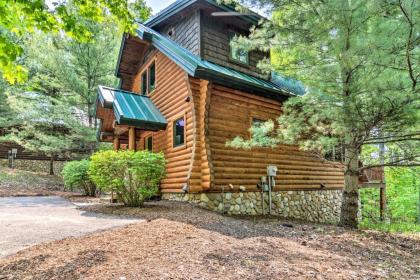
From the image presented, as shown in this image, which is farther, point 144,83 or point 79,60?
point 79,60

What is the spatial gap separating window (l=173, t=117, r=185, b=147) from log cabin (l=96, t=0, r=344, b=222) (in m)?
0.03

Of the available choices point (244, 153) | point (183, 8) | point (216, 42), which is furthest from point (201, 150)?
point (183, 8)

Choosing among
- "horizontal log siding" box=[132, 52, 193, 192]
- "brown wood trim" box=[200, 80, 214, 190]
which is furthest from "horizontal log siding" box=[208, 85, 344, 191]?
"horizontal log siding" box=[132, 52, 193, 192]

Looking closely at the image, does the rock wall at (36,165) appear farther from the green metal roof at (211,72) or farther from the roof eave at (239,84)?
the roof eave at (239,84)

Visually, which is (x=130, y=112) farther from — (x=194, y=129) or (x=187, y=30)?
(x=187, y=30)

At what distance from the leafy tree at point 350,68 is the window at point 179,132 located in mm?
2443

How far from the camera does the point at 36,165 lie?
22.3 metres

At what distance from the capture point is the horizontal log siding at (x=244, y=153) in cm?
855

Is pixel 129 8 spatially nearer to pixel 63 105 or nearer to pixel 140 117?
pixel 140 117

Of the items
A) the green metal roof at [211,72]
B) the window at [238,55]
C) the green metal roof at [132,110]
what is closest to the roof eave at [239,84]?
the green metal roof at [211,72]

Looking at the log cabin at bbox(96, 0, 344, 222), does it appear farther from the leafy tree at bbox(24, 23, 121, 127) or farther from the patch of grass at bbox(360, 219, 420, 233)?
the leafy tree at bbox(24, 23, 121, 127)

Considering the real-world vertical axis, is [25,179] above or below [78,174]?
below

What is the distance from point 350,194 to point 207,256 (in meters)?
5.07

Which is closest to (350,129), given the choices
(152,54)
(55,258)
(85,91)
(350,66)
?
(350,66)
